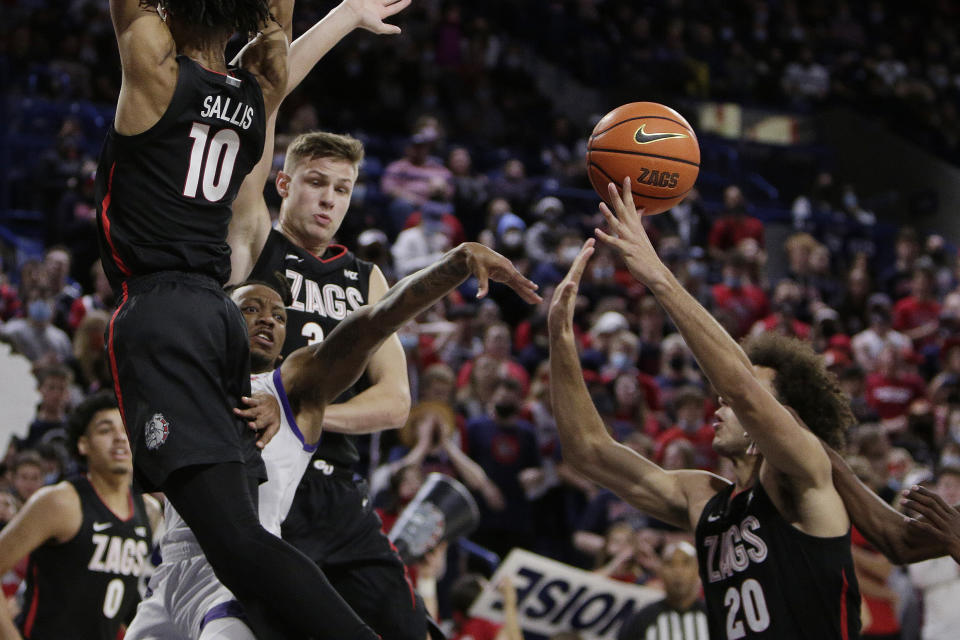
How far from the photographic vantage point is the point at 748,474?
4121 millimetres

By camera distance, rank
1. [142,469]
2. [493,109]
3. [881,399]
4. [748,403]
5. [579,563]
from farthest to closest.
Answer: [493,109] < [881,399] < [579,563] < [748,403] < [142,469]

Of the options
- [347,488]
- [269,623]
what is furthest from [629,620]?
[269,623]

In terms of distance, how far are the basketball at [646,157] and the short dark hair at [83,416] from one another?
2555mm

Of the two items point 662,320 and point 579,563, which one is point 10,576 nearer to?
point 579,563

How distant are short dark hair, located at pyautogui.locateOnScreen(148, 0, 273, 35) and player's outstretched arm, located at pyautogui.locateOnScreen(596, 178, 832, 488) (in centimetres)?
109

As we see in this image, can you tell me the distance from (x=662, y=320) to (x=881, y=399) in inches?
77.8

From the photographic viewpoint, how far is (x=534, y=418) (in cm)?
892

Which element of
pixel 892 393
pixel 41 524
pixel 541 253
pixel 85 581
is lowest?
pixel 892 393

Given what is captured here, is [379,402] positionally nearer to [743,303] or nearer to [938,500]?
[938,500]

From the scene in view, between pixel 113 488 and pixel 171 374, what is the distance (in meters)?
2.52

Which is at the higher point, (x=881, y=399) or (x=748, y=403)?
(x=748, y=403)

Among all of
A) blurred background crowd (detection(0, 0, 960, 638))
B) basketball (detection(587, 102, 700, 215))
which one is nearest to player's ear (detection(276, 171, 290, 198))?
basketball (detection(587, 102, 700, 215))

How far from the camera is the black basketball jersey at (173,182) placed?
321 cm

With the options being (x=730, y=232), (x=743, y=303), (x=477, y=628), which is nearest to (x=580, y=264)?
(x=477, y=628)
